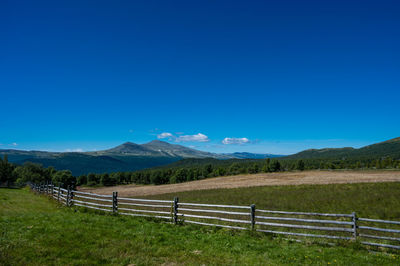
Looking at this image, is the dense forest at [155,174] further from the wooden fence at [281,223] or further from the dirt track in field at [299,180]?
the wooden fence at [281,223]

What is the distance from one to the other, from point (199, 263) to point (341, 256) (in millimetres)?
5280

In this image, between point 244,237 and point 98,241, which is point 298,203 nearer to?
point 244,237

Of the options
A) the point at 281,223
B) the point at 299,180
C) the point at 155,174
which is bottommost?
the point at 155,174

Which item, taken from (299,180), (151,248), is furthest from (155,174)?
(151,248)

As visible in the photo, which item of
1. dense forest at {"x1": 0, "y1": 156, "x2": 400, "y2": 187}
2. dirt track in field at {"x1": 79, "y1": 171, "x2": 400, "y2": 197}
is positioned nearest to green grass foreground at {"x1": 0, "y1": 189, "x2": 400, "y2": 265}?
dirt track in field at {"x1": 79, "y1": 171, "x2": 400, "y2": 197}

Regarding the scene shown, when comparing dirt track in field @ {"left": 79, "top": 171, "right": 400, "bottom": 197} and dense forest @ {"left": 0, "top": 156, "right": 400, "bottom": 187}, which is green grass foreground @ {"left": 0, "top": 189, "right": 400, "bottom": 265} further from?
dense forest @ {"left": 0, "top": 156, "right": 400, "bottom": 187}

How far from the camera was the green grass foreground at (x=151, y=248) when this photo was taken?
24.0 feet

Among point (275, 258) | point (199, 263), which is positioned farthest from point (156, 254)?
point (275, 258)

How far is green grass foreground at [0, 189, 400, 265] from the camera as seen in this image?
7324mm

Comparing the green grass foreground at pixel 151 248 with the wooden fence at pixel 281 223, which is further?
the wooden fence at pixel 281 223

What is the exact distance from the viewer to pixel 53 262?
22.5 feet

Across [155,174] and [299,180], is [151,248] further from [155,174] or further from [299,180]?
[155,174]

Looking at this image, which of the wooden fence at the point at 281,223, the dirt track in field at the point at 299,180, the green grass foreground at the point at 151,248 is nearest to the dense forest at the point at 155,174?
the dirt track in field at the point at 299,180

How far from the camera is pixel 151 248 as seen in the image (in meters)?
8.38
